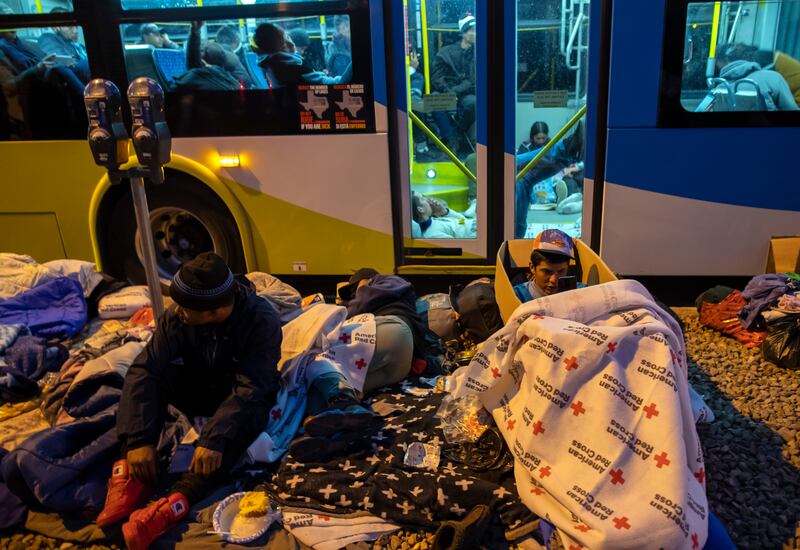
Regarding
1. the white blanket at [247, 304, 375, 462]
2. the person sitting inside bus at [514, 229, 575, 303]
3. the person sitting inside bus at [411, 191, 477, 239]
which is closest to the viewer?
the white blanket at [247, 304, 375, 462]

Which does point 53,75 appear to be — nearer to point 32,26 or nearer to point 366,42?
point 32,26

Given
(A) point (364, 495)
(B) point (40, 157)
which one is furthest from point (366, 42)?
(A) point (364, 495)

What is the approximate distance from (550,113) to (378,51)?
4.34ft

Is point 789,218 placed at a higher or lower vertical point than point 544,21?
lower

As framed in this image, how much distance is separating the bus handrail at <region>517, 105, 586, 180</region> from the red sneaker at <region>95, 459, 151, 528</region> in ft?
10.8

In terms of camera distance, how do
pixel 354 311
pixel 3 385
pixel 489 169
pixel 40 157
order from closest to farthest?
pixel 3 385 → pixel 354 311 → pixel 489 169 → pixel 40 157

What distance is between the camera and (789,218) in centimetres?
452

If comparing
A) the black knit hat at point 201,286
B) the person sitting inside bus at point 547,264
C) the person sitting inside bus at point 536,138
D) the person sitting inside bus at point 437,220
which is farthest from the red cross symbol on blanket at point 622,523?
the person sitting inside bus at point 536,138

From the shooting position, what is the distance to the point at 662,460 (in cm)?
240

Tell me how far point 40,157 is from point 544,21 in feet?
13.2

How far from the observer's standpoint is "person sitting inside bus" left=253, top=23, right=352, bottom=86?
463 centimetres

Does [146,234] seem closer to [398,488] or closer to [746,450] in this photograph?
[398,488]

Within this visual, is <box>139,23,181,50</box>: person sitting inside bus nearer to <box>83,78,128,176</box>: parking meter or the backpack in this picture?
<box>83,78,128,176</box>: parking meter

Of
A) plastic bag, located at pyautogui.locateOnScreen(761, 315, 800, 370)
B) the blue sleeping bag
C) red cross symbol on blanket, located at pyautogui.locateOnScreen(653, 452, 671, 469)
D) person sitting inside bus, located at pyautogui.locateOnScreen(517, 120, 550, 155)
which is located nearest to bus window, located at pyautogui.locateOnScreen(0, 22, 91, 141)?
the blue sleeping bag
